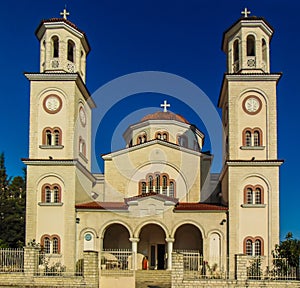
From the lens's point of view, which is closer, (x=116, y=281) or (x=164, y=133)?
(x=116, y=281)

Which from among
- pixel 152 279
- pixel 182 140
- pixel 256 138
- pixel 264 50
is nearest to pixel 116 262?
pixel 152 279

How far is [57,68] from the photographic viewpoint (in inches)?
1358

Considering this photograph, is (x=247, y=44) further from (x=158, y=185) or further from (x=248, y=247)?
(x=248, y=247)

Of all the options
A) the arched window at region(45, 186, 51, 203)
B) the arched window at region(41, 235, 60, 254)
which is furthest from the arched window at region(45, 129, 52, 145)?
the arched window at region(41, 235, 60, 254)

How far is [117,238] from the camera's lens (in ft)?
A: 121

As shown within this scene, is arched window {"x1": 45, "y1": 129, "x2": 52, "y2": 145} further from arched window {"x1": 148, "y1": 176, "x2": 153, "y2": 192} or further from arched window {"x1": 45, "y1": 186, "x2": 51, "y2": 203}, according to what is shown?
arched window {"x1": 148, "y1": 176, "x2": 153, "y2": 192}

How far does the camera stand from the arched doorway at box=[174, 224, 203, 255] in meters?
36.4

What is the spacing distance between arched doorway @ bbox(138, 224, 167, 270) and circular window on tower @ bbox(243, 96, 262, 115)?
9552 millimetres

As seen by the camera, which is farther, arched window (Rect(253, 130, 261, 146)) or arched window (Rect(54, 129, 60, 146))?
arched window (Rect(54, 129, 60, 146))

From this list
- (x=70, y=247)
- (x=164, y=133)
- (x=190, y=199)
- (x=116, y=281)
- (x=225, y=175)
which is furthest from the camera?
(x=164, y=133)

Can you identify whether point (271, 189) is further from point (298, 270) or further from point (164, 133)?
point (164, 133)

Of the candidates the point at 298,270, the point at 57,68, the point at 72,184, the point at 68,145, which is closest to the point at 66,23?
the point at 57,68

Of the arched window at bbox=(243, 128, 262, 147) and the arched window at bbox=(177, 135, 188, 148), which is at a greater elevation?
the arched window at bbox=(177, 135, 188, 148)

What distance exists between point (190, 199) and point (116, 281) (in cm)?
1098
